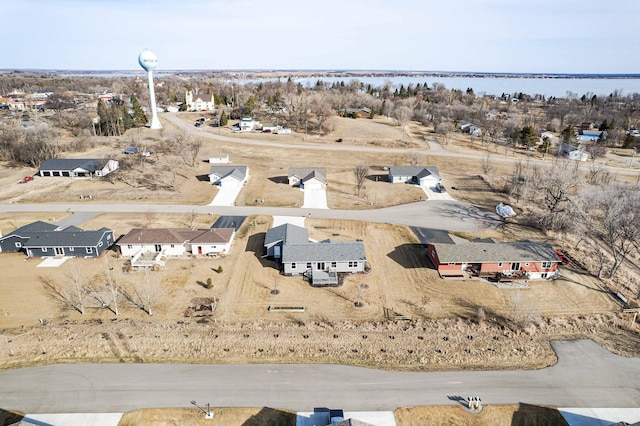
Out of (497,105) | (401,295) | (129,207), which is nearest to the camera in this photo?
(401,295)

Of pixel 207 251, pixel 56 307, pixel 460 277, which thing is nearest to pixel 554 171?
pixel 460 277

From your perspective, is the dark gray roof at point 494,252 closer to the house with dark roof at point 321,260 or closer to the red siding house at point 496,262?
the red siding house at point 496,262

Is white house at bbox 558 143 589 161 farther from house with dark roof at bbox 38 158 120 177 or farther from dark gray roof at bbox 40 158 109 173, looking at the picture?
dark gray roof at bbox 40 158 109 173

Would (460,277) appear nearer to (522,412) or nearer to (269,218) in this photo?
Result: (522,412)

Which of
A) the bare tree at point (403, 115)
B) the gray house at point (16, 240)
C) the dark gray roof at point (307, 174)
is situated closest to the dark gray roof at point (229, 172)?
the dark gray roof at point (307, 174)

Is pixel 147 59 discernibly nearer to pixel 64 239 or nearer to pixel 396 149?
pixel 396 149

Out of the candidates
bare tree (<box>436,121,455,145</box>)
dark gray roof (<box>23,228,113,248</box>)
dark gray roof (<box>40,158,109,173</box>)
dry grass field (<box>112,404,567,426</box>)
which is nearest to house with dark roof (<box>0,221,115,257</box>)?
dark gray roof (<box>23,228,113,248</box>)
